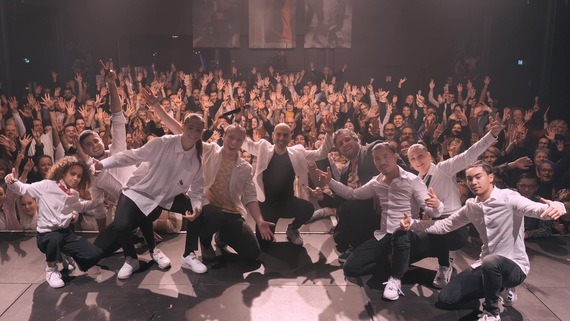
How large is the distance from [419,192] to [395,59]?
490 cm

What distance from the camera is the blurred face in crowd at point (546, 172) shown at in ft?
16.6

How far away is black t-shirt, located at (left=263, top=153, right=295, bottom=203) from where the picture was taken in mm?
4523

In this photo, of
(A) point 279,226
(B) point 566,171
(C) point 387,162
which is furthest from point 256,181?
(B) point 566,171

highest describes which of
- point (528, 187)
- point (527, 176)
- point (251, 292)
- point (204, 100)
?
point (204, 100)

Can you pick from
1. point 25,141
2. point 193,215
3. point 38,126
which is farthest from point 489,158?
point 38,126

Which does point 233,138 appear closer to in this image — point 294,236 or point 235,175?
point 235,175

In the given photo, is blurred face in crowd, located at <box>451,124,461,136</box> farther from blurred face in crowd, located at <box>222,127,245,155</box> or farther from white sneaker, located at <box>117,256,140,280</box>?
white sneaker, located at <box>117,256,140,280</box>

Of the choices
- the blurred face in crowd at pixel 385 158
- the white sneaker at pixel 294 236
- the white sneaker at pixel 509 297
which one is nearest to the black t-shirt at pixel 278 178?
the white sneaker at pixel 294 236

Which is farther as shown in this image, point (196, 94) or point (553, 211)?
point (196, 94)

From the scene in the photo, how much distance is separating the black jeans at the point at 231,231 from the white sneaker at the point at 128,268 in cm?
59

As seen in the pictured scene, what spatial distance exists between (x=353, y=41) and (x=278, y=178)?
4398 mm

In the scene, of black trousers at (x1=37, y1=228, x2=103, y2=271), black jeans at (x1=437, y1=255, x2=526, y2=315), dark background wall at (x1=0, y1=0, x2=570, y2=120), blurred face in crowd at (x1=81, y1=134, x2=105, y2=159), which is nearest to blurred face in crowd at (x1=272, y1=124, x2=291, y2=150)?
blurred face in crowd at (x1=81, y1=134, x2=105, y2=159)

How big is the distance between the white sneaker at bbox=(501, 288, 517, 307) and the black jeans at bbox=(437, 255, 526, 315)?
240 mm

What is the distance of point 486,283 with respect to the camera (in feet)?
9.83
